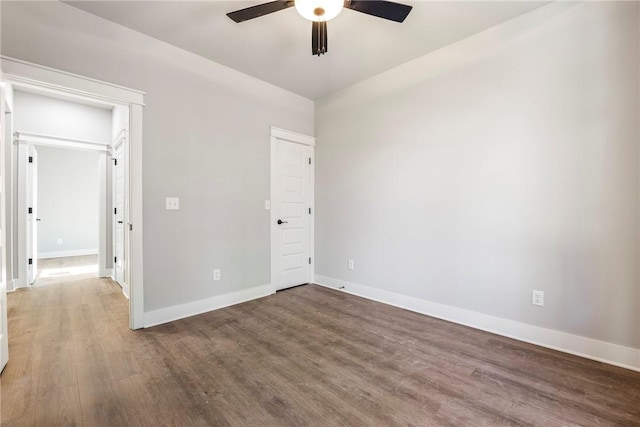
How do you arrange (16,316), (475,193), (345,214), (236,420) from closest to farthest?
(236,420)
(475,193)
(16,316)
(345,214)

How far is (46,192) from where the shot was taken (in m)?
6.21

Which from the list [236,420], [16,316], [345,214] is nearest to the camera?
[236,420]

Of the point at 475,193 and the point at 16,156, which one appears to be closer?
the point at 475,193

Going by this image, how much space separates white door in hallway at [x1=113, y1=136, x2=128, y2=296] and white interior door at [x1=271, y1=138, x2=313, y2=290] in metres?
2.00

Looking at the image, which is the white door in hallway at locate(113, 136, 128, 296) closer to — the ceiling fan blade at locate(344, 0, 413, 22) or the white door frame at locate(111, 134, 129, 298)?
the white door frame at locate(111, 134, 129, 298)

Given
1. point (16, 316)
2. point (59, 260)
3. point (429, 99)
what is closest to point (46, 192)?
point (59, 260)

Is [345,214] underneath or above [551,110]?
underneath

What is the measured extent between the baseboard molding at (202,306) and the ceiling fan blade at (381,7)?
9.60 ft

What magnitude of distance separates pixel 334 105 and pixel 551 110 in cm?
240

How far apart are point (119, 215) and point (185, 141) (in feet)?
6.62

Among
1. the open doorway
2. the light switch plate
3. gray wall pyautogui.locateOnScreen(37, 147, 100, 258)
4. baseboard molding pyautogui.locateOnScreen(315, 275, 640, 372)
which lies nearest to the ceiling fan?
the light switch plate

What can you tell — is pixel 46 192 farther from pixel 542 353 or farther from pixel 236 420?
pixel 542 353

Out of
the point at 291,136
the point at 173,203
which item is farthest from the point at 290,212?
the point at 173,203

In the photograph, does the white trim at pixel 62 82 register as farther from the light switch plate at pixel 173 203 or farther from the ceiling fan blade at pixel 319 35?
the ceiling fan blade at pixel 319 35
